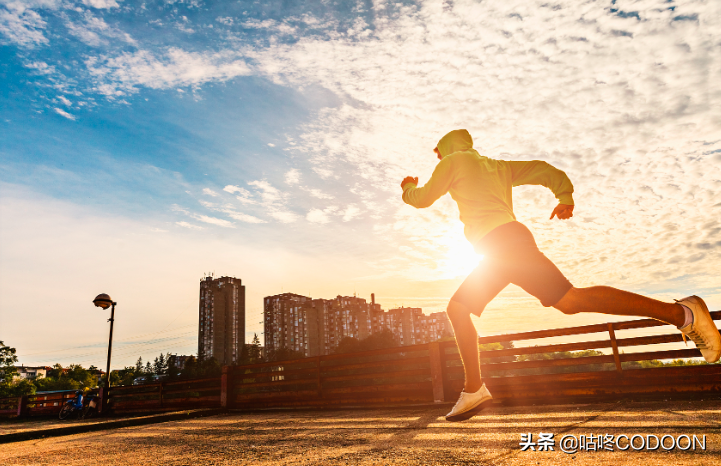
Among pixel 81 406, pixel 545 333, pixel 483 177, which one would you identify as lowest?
pixel 81 406

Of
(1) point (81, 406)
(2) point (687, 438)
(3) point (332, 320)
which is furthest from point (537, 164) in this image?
(3) point (332, 320)

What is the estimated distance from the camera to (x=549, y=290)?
2.41 m

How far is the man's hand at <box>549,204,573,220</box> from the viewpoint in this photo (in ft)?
9.23

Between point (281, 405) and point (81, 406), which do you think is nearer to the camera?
point (281, 405)

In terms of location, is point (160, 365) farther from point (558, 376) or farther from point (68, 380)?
point (558, 376)

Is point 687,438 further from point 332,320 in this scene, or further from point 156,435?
point 332,320

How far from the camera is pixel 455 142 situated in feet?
9.98

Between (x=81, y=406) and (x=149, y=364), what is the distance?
133 m

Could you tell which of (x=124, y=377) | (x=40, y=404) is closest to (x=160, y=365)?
(x=124, y=377)

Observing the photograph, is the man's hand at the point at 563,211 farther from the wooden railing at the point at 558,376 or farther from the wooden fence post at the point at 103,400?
the wooden fence post at the point at 103,400

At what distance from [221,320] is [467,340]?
91.9 m

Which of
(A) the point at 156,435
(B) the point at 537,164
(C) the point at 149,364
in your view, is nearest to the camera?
(B) the point at 537,164

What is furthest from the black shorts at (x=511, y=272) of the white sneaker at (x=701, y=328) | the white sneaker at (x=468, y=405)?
the white sneaker at (x=701, y=328)

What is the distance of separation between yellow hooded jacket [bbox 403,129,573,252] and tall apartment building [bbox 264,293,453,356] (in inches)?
3514
